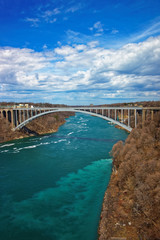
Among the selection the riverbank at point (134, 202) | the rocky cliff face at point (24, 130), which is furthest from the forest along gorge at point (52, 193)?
the rocky cliff face at point (24, 130)

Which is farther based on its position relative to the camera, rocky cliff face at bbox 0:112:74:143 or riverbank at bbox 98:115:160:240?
rocky cliff face at bbox 0:112:74:143

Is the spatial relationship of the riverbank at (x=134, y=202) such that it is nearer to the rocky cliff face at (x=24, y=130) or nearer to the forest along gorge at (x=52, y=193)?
the forest along gorge at (x=52, y=193)

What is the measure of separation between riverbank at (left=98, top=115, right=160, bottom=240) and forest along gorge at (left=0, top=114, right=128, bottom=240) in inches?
27.3

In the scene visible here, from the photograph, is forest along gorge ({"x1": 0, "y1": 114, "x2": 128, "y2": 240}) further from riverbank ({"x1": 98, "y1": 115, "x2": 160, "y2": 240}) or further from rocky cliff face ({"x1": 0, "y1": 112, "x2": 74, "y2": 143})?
rocky cliff face ({"x1": 0, "y1": 112, "x2": 74, "y2": 143})

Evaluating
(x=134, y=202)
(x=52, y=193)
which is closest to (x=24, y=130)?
(x=52, y=193)

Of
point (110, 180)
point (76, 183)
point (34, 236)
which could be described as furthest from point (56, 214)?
point (110, 180)

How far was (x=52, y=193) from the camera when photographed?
1057 centimetres

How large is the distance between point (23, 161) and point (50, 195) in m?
7.26

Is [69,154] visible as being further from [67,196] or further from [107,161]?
[67,196]

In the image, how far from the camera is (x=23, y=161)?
16.6 metres

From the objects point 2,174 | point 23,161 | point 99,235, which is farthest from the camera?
point 23,161

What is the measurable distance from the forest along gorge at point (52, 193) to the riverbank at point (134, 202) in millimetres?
692

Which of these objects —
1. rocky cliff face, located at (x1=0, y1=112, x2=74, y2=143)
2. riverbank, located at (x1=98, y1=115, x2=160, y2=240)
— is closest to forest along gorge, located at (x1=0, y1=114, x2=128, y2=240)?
riverbank, located at (x1=98, y1=115, x2=160, y2=240)

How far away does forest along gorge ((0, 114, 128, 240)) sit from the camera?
7574mm
